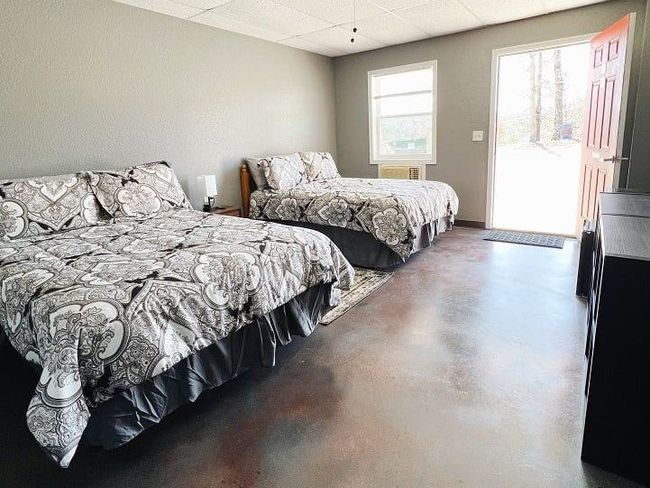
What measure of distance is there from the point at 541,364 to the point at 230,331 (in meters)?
1.60

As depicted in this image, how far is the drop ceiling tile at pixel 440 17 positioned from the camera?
146 inches

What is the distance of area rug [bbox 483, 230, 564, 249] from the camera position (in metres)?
4.15

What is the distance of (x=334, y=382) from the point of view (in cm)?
200

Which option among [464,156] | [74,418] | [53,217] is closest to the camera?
[74,418]

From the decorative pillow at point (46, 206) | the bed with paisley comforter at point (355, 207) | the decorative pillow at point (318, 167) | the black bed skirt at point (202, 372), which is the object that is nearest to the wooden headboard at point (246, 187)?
the bed with paisley comforter at point (355, 207)

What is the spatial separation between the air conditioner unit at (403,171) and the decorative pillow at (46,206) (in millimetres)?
A: 3748

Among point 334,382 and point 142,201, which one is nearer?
point 334,382

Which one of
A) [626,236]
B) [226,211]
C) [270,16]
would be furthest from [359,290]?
[270,16]

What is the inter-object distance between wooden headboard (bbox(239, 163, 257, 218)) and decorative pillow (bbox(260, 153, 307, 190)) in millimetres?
228

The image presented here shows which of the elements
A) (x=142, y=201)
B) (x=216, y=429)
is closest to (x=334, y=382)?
(x=216, y=429)

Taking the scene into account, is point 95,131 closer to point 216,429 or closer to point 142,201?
point 142,201

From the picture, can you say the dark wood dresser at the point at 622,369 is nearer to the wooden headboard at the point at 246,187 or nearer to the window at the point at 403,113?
the wooden headboard at the point at 246,187

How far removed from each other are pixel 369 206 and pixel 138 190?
1907mm

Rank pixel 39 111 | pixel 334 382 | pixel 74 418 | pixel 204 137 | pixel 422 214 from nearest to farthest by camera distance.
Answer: pixel 74 418 → pixel 334 382 → pixel 39 111 → pixel 422 214 → pixel 204 137
